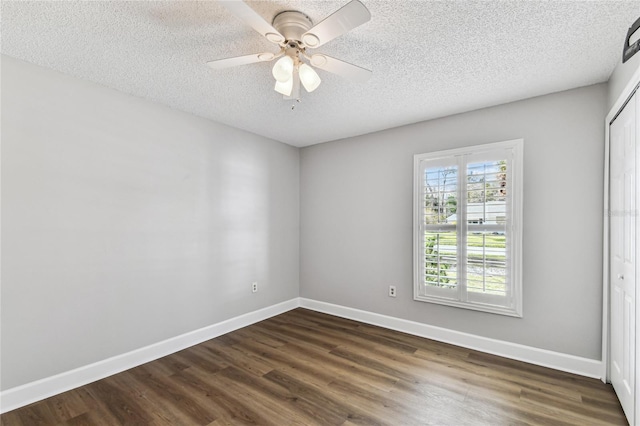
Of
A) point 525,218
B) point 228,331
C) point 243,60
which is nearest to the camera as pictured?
point 243,60

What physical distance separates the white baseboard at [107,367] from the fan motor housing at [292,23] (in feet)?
9.41

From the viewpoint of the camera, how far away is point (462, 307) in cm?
302

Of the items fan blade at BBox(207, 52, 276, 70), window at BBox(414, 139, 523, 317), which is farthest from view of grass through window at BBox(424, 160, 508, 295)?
fan blade at BBox(207, 52, 276, 70)

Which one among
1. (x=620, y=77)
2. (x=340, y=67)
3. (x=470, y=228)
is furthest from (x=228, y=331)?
(x=620, y=77)

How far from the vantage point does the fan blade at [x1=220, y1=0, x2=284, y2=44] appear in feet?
4.15

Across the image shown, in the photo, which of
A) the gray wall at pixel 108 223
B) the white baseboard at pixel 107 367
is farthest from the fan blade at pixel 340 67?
the white baseboard at pixel 107 367

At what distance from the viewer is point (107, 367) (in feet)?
8.07

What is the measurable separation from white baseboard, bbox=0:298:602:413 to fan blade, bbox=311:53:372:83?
2.70 metres

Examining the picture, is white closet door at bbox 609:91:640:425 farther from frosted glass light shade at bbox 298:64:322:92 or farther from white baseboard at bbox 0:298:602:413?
frosted glass light shade at bbox 298:64:322:92

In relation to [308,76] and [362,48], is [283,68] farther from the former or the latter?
[362,48]

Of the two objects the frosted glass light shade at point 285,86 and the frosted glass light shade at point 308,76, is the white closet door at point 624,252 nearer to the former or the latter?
the frosted glass light shade at point 308,76

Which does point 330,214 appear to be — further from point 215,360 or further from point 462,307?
point 215,360

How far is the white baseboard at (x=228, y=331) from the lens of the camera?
6.95 feet

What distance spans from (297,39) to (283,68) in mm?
212
